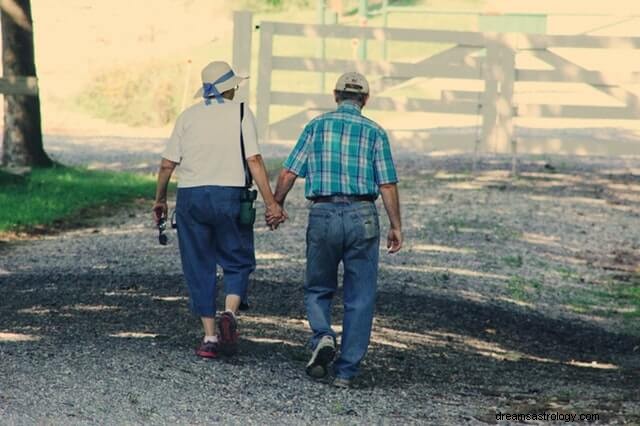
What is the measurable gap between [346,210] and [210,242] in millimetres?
998

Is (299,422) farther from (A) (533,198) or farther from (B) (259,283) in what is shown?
(A) (533,198)

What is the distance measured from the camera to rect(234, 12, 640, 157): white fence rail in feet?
71.9

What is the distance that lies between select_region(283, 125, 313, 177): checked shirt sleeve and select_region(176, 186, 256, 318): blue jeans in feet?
1.68

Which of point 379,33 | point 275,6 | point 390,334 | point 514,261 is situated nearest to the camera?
point 390,334

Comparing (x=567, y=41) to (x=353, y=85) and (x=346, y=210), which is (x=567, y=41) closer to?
(x=353, y=85)

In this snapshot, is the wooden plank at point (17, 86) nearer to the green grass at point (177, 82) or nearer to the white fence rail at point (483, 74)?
the white fence rail at point (483, 74)

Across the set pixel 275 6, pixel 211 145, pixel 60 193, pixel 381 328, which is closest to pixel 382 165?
pixel 211 145

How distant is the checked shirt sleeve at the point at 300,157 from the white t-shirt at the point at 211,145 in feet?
1.41

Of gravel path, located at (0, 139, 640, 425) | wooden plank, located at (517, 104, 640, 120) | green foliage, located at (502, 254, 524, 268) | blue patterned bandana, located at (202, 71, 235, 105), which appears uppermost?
blue patterned bandana, located at (202, 71, 235, 105)

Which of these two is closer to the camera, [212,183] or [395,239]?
[395,239]

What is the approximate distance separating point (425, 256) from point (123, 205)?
16.7ft

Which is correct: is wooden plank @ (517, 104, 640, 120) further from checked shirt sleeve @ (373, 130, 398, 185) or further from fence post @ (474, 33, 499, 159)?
checked shirt sleeve @ (373, 130, 398, 185)

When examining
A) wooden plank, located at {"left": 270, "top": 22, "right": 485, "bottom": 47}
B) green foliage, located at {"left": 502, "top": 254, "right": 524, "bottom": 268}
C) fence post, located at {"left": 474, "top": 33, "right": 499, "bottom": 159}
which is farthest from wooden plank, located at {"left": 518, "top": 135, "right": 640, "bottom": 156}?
green foliage, located at {"left": 502, "top": 254, "right": 524, "bottom": 268}

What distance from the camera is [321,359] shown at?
8641mm
